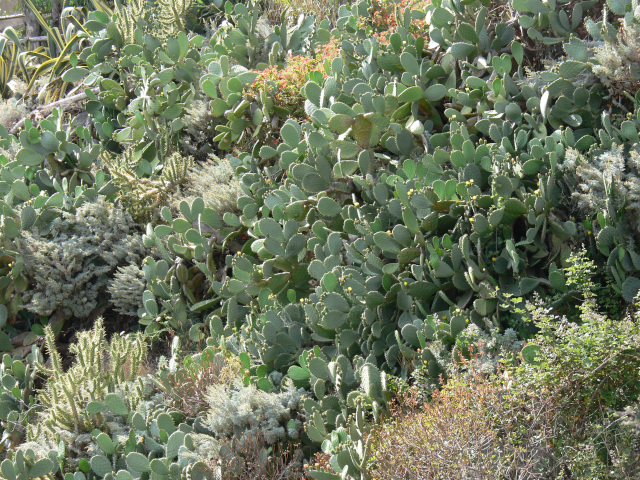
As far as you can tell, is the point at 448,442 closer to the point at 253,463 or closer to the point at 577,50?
the point at 253,463

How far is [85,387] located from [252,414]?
1.46 meters

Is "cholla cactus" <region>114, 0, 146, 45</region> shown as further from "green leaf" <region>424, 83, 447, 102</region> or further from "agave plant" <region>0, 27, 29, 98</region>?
"green leaf" <region>424, 83, 447, 102</region>

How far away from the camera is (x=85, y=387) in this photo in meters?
4.42

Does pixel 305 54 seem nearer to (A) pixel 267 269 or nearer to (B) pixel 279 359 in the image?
(A) pixel 267 269

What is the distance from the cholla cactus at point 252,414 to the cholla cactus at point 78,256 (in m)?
2.42

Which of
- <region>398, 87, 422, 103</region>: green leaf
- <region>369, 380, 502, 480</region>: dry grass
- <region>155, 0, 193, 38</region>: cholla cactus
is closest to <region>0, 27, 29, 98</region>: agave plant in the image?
<region>155, 0, 193, 38</region>: cholla cactus

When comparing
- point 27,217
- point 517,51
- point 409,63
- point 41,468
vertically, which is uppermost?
point 517,51

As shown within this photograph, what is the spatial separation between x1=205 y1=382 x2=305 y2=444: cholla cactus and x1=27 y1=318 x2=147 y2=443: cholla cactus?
0.84 m

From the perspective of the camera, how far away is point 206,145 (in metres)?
6.48

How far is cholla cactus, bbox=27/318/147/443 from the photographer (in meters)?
4.25

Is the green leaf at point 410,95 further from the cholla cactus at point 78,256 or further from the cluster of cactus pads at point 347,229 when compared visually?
the cholla cactus at point 78,256

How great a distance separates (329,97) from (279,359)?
7.02 ft

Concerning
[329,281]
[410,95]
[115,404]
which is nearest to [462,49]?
[410,95]

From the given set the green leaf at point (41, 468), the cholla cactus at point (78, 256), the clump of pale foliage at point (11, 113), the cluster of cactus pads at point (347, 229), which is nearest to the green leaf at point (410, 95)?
the cluster of cactus pads at point (347, 229)
